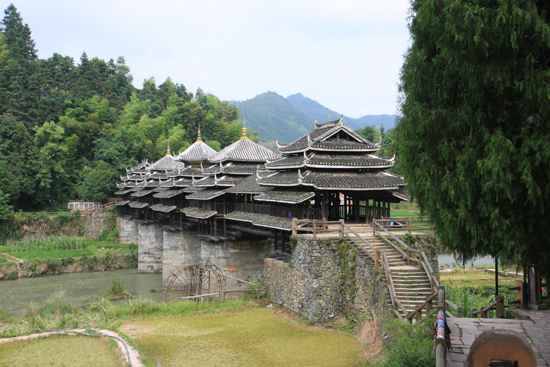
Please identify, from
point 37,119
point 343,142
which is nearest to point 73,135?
point 37,119

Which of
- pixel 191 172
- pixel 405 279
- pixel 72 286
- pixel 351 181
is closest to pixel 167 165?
pixel 191 172

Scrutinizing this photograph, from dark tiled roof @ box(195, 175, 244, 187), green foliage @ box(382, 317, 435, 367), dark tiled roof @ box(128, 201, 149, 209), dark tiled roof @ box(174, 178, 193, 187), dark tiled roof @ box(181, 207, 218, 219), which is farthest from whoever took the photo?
dark tiled roof @ box(128, 201, 149, 209)

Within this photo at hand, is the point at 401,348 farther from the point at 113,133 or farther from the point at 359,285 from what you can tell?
the point at 113,133

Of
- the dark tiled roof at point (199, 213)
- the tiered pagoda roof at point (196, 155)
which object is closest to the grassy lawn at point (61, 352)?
the dark tiled roof at point (199, 213)

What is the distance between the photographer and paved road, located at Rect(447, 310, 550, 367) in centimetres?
894

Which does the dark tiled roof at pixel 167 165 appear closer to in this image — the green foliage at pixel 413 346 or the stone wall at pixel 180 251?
the stone wall at pixel 180 251

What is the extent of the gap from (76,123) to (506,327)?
218ft

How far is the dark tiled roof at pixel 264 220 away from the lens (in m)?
20.8

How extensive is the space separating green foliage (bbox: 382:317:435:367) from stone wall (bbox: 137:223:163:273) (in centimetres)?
3271

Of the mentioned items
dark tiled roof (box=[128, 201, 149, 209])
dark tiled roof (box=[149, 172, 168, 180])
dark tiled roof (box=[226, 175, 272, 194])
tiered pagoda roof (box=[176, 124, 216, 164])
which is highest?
tiered pagoda roof (box=[176, 124, 216, 164])

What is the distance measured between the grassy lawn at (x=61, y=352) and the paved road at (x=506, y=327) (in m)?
9.44

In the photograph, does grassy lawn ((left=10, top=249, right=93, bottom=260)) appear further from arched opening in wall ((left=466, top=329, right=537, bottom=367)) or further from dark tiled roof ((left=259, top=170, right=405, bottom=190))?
arched opening in wall ((left=466, top=329, right=537, bottom=367))

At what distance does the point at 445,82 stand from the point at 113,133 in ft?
216

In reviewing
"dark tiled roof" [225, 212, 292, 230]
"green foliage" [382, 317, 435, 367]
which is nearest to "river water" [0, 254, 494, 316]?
"dark tiled roof" [225, 212, 292, 230]
